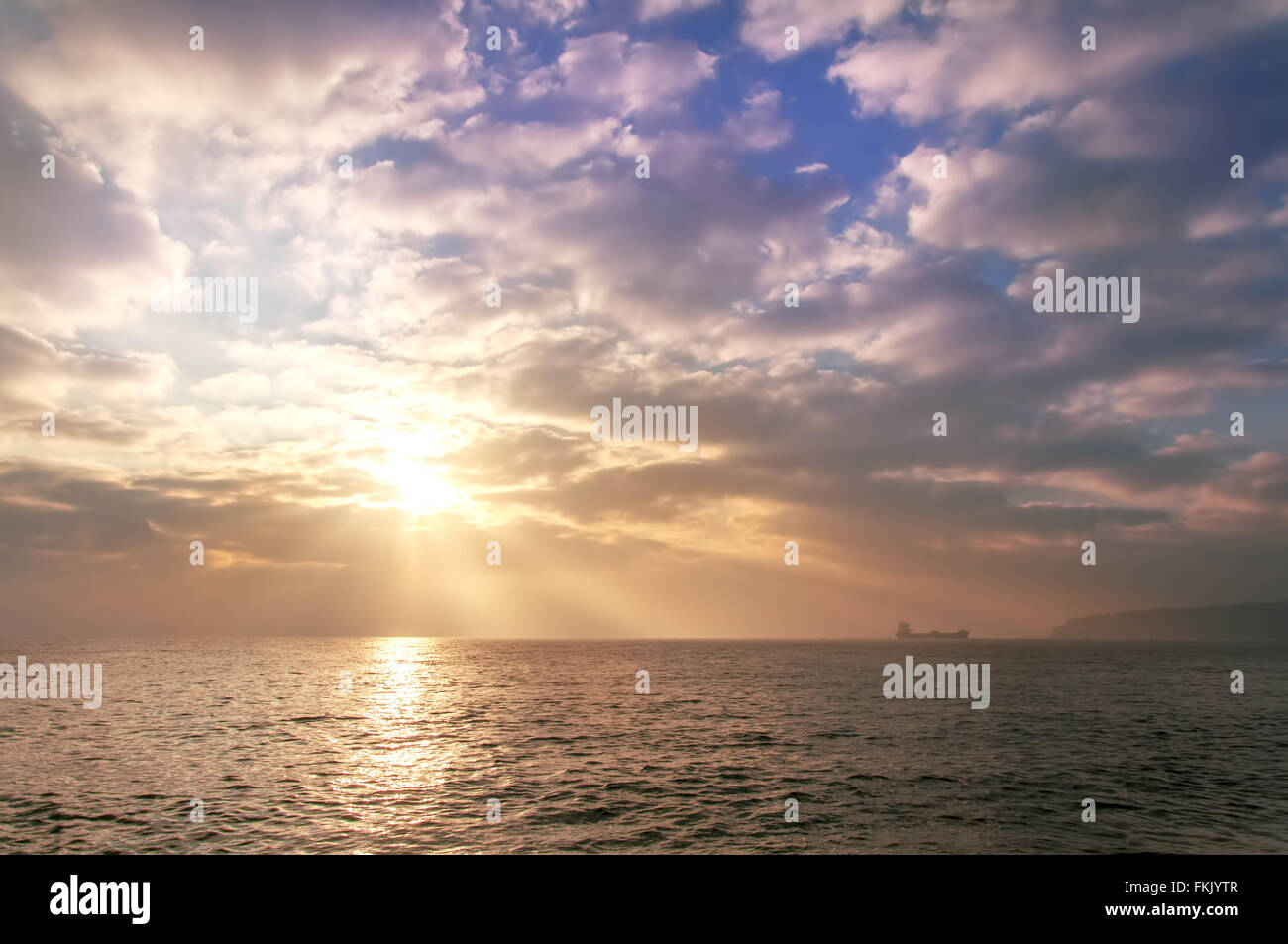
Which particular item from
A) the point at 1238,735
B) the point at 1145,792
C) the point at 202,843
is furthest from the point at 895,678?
the point at 202,843

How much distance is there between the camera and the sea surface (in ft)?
82.5

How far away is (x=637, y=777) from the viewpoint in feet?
115

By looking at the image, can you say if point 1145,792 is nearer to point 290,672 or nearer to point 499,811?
point 499,811

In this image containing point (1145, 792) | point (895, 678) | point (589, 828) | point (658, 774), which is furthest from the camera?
point (895, 678)

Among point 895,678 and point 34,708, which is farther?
point 895,678

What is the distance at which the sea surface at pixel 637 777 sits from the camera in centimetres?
2516
